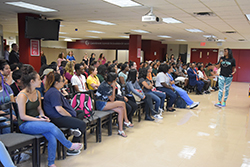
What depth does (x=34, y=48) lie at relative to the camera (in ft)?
23.0

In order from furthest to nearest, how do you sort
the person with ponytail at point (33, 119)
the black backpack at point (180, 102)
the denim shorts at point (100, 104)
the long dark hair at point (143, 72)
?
the black backpack at point (180, 102) → the long dark hair at point (143, 72) → the denim shorts at point (100, 104) → the person with ponytail at point (33, 119)

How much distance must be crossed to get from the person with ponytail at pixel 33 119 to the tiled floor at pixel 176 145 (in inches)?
14.8

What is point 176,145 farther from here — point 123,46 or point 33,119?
point 123,46

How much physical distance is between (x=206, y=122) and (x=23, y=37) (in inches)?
221

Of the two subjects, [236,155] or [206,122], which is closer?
[236,155]

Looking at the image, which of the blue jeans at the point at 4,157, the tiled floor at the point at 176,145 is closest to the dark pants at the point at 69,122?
the tiled floor at the point at 176,145

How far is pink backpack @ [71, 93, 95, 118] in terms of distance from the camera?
369cm

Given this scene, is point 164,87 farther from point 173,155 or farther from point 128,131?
point 173,155

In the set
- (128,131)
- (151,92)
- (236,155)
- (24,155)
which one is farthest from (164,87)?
(24,155)

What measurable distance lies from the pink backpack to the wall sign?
401 centimetres

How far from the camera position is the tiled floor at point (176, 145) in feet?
10.7

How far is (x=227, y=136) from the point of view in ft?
14.5

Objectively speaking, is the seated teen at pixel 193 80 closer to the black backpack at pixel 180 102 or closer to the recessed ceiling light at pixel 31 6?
the black backpack at pixel 180 102

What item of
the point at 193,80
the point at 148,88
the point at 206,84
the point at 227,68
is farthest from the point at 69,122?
the point at 206,84
